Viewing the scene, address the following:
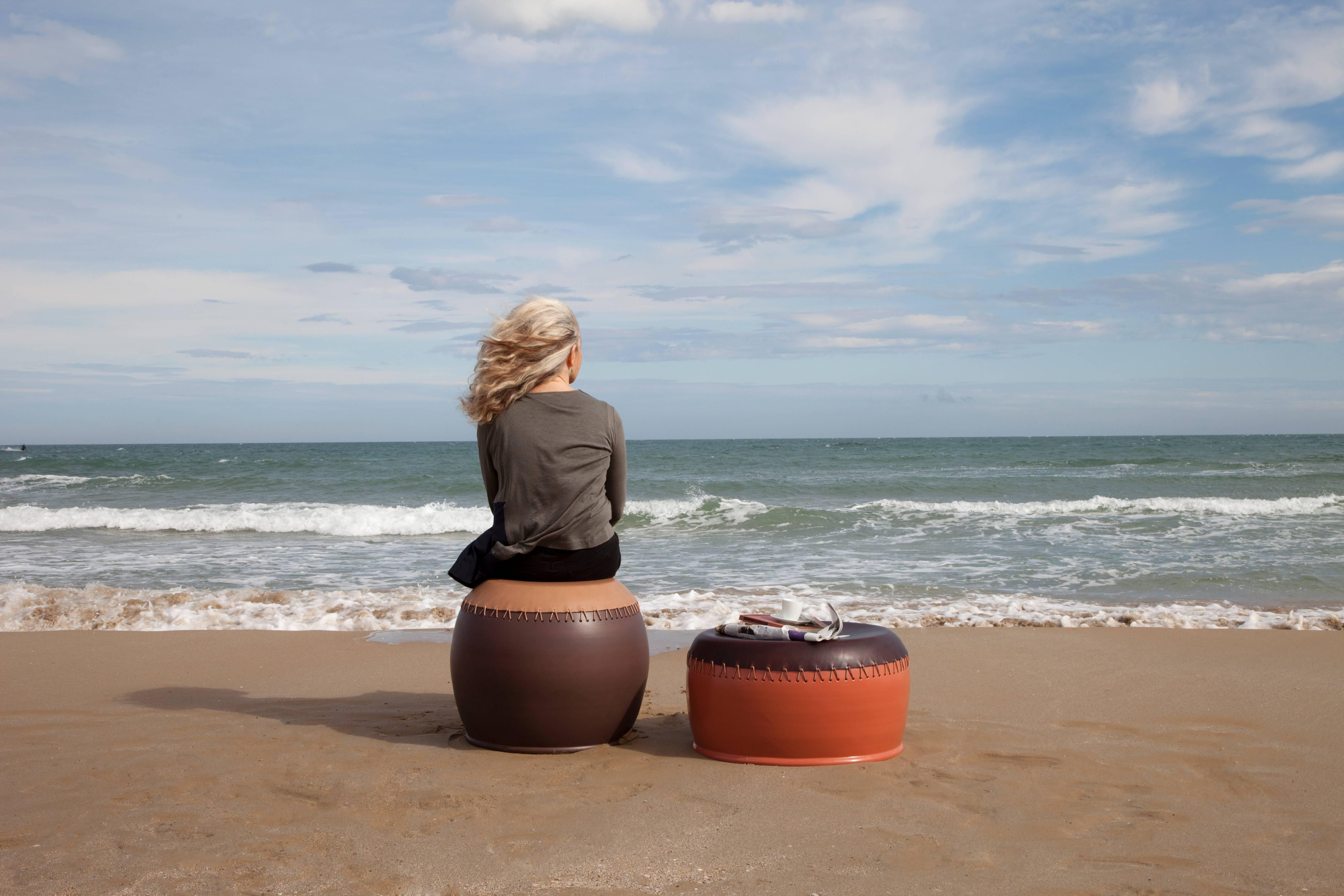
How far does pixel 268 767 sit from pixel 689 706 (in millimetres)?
1819

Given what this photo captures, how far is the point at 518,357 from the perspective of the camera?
14.1ft

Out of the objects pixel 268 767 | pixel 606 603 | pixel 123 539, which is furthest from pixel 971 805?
pixel 123 539

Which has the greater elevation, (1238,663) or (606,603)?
(606,603)

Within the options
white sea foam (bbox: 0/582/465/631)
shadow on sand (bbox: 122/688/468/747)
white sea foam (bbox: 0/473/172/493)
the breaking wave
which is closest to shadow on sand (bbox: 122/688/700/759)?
shadow on sand (bbox: 122/688/468/747)

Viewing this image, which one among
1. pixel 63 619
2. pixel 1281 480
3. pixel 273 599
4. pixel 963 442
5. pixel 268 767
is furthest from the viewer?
pixel 963 442

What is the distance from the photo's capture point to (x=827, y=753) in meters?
4.14

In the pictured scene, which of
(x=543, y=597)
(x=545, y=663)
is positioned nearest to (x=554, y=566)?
(x=543, y=597)

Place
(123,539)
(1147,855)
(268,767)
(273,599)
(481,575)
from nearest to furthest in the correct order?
(1147,855), (268,767), (481,575), (273,599), (123,539)

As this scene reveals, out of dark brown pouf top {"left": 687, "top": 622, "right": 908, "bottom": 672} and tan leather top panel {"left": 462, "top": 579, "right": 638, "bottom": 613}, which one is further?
tan leather top panel {"left": 462, "top": 579, "right": 638, "bottom": 613}

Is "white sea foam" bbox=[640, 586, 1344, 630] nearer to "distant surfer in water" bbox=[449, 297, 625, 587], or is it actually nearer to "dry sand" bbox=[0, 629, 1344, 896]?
"dry sand" bbox=[0, 629, 1344, 896]

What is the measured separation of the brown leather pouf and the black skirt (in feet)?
0.09

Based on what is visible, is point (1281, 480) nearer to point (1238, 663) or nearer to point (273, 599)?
point (1238, 663)

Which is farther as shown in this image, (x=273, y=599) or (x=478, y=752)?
(x=273, y=599)

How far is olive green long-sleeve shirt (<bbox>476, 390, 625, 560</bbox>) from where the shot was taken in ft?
14.0
